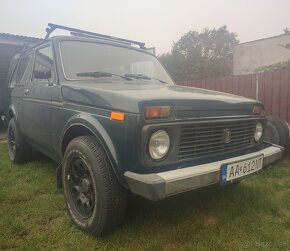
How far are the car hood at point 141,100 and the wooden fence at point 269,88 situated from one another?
138 inches

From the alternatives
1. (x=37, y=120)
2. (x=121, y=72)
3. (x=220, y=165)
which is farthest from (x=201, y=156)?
(x=37, y=120)

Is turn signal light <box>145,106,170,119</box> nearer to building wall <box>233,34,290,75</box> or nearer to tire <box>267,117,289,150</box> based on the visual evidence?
tire <box>267,117,289,150</box>

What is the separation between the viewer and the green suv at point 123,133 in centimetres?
223

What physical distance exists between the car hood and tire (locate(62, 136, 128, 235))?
393 mm

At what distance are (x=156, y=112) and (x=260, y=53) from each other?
27356mm

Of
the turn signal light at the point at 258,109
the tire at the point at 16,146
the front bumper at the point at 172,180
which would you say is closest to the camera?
the front bumper at the point at 172,180

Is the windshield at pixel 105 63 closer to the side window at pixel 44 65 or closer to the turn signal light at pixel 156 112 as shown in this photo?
the side window at pixel 44 65

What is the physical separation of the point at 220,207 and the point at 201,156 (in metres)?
0.99

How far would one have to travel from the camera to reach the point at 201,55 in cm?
3253

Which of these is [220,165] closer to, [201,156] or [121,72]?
[201,156]

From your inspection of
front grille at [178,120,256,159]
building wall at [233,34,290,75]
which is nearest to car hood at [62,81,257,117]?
front grille at [178,120,256,159]

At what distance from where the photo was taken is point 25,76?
4668 millimetres

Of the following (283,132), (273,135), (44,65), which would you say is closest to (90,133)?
(44,65)

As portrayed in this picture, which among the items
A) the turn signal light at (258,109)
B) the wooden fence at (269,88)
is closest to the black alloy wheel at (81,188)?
the turn signal light at (258,109)
